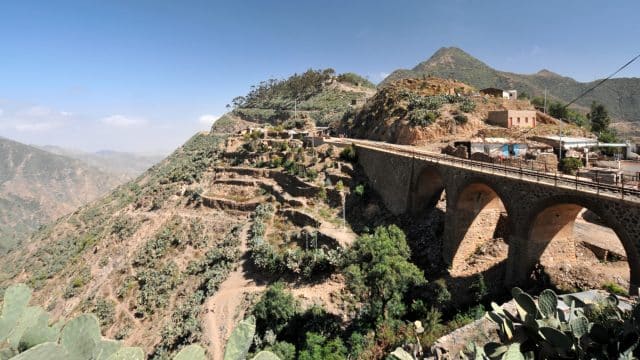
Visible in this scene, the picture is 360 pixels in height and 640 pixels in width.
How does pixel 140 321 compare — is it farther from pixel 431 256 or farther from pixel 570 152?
pixel 570 152

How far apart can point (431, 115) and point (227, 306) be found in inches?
1052

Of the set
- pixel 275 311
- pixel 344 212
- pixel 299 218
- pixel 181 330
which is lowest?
pixel 181 330

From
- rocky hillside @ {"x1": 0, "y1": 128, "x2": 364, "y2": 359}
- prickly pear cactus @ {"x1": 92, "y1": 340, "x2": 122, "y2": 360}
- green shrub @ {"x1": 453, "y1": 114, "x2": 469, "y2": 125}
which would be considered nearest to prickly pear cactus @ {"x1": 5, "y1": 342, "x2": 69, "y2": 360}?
prickly pear cactus @ {"x1": 92, "y1": 340, "x2": 122, "y2": 360}

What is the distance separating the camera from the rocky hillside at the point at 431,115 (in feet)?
116

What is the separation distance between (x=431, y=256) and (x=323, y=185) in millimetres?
13341

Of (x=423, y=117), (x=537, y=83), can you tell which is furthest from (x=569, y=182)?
(x=537, y=83)

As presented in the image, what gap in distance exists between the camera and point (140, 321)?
28297mm

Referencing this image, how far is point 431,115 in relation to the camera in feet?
121

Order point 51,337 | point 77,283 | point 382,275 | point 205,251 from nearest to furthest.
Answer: point 51,337, point 382,275, point 205,251, point 77,283

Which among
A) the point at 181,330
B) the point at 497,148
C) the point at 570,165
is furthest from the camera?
the point at 497,148

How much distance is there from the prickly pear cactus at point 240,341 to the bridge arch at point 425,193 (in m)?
21.8

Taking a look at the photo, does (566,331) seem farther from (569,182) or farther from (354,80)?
(354,80)

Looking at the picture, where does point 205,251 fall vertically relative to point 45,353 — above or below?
below

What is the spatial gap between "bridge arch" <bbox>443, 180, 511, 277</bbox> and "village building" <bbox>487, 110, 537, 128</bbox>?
1871 cm
